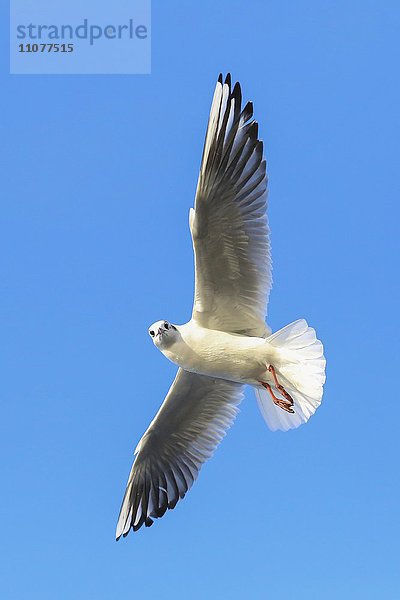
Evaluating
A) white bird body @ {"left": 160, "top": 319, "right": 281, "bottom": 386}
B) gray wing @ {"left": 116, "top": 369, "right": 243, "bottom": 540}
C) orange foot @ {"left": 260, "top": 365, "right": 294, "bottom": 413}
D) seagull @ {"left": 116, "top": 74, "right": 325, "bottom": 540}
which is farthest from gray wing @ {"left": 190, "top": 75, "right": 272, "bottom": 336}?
gray wing @ {"left": 116, "top": 369, "right": 243, "bottom": 540}

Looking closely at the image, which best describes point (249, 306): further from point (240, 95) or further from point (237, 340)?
point (240, 95)

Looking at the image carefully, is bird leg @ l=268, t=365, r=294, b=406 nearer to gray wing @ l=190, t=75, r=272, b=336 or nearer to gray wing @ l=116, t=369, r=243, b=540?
gray wing @ l=190, t=75, r=272, b=336

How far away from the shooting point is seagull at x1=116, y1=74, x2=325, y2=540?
7352mm

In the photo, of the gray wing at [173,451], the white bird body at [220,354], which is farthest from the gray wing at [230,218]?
the gray wing at [173,451]

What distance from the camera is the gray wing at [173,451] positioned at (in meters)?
8.92

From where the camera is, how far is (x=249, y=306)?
315 inches

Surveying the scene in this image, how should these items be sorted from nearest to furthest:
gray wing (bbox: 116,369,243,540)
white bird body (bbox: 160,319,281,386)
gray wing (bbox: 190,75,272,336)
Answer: gray wing (bbox: 190,75,272,336) → white bird body (bbox: 160,319,281,386) → gray wing (bbox: 116,369,243,540)

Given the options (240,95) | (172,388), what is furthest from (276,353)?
(240,95)

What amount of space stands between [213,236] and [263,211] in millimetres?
474

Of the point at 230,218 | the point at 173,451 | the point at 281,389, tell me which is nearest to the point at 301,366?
the point at 281,389

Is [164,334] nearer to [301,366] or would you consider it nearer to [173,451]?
[301,366]

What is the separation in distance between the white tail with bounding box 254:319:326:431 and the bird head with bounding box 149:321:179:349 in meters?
0.80

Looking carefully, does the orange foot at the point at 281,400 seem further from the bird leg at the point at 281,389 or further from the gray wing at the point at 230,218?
the gray wing at the point at 230,218

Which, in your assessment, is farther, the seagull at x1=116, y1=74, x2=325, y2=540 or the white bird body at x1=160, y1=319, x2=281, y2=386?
the white bird body at x1=160, y1=319, x2=281, y2=386
